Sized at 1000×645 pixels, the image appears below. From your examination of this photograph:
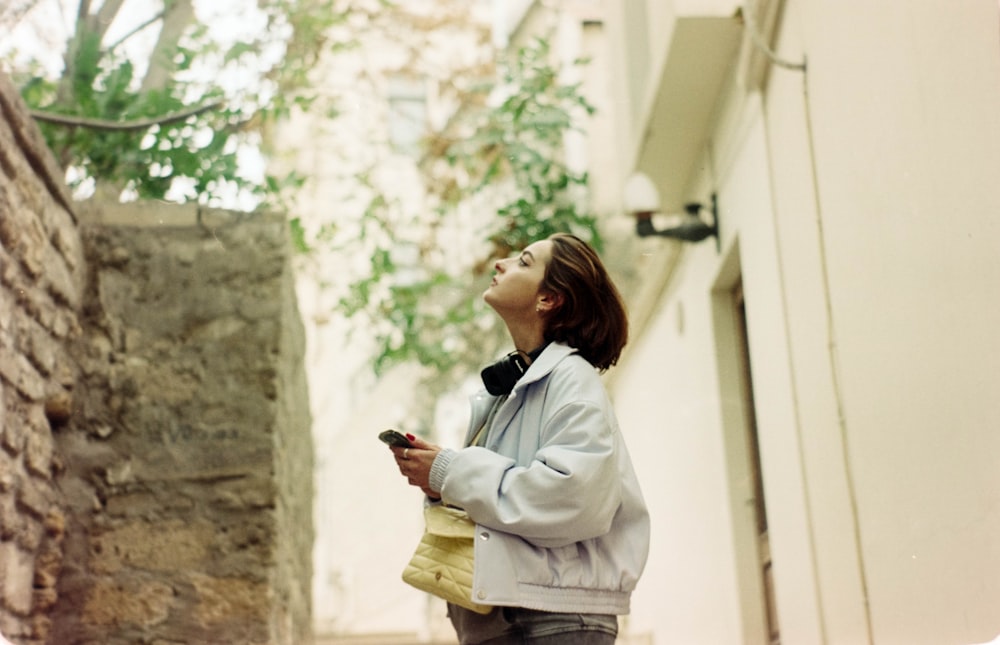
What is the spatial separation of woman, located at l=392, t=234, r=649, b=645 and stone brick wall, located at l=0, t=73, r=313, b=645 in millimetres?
1413

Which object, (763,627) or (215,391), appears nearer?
(215,391)

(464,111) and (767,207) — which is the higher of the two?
(464,111)

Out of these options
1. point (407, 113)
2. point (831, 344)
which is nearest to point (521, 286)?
point (831, 344)

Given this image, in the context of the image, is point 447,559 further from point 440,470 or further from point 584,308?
point 584,308

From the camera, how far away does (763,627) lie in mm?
3918

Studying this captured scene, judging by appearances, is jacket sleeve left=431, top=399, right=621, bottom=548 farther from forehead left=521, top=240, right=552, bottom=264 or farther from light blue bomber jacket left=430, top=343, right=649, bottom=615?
forehead left=521, top=240, right=552, bottom=264

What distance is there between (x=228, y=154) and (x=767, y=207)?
1.95 metres

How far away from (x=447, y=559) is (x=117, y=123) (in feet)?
8.33

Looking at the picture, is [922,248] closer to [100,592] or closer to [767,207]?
[767,207]

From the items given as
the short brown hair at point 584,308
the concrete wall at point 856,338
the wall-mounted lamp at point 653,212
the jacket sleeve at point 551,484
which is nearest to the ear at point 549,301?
the short brown hair at point 584,308

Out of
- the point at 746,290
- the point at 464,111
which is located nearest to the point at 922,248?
the point at 746,290

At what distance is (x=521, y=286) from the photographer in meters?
2.10

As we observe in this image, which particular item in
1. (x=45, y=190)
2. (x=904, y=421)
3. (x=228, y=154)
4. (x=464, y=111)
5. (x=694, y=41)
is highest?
(x=464, y=111)

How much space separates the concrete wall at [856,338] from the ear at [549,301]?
29.2 inches
